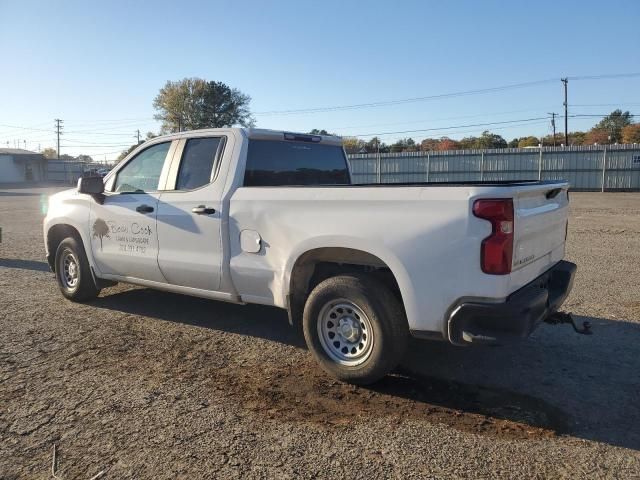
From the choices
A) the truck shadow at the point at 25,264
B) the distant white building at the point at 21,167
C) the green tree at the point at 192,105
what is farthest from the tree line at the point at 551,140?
the truck shadow at the point at 25,264

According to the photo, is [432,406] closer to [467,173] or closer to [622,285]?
[622,285]

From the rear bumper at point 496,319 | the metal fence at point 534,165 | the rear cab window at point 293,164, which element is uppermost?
the metal fence at point 534,165

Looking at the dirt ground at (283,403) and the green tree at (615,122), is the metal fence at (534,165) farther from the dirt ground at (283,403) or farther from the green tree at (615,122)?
the green tree at (615,122)

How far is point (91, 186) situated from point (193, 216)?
1509 millimetres

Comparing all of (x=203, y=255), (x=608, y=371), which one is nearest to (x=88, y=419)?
(x=203, y=255)

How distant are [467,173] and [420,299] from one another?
34410mm

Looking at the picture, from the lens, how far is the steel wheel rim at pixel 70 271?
6.25 m

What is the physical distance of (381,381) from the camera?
410 centimetres

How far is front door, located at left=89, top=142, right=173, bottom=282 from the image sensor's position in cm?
530

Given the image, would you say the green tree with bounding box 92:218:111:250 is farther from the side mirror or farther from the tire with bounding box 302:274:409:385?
the tire with bounding box 302:274:409:385

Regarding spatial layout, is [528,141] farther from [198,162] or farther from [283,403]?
[283,403]

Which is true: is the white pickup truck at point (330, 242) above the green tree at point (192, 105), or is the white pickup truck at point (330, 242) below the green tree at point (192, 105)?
below

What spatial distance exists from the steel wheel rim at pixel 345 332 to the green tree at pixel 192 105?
246ft

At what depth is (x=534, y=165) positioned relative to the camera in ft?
113
